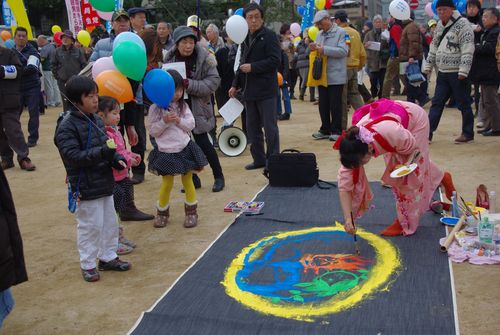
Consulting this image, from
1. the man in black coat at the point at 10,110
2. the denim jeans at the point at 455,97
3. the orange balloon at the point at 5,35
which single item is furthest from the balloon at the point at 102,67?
the orange balloon at the point at 5,35

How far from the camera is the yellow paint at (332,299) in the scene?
2.99 metres

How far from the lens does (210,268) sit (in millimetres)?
3641

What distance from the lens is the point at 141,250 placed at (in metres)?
4.15

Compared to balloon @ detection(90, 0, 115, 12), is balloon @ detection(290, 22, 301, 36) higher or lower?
lower

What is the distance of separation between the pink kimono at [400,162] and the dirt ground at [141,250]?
434mm

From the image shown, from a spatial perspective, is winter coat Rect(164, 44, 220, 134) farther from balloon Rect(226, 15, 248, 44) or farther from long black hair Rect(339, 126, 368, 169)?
long black hair Rect(339, 126, 368, 169)

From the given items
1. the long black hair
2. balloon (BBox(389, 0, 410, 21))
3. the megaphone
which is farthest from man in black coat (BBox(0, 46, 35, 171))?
balloon (BBox(389, 0, 410, 21))

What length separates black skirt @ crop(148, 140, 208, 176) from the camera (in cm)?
439

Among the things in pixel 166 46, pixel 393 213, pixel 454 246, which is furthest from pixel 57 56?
pixel 454 246

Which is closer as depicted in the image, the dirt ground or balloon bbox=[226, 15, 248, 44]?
the dirt ground

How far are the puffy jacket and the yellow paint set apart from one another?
39.8 inches

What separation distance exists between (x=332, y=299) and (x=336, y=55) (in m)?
5.00

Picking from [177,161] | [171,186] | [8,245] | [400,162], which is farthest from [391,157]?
[8,245]

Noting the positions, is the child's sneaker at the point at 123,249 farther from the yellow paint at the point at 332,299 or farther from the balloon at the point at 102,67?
the balloon at the point at 102,67
